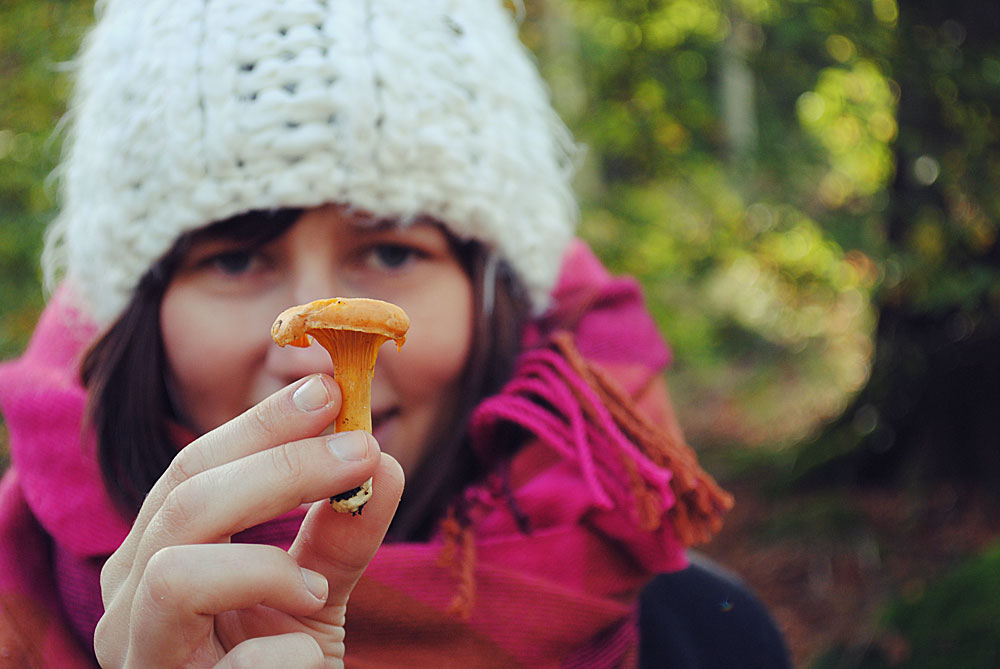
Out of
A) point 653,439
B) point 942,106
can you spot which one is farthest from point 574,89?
point 653,439

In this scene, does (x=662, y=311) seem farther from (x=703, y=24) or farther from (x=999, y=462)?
(x=999, y=462)

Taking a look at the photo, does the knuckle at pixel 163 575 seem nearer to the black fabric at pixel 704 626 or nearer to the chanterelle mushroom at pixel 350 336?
the chanterelle mushroom at pixel 350 336

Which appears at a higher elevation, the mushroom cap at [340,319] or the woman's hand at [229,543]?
the mushroom cap at [340,319]

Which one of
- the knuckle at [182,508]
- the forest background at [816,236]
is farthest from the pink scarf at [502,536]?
the forest background at [816,236]

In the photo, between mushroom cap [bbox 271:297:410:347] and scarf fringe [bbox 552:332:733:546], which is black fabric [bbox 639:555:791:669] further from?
mushroom cap [bbox 271:297:410:347]

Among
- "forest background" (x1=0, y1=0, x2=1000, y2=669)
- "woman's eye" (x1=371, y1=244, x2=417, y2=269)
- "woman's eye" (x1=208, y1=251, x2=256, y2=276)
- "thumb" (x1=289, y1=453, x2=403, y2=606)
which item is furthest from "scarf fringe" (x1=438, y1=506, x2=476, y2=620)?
"forest background" (x1=0, y1=0, x2=1000, y2=669)

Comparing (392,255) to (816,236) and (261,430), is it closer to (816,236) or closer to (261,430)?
(261,430)
